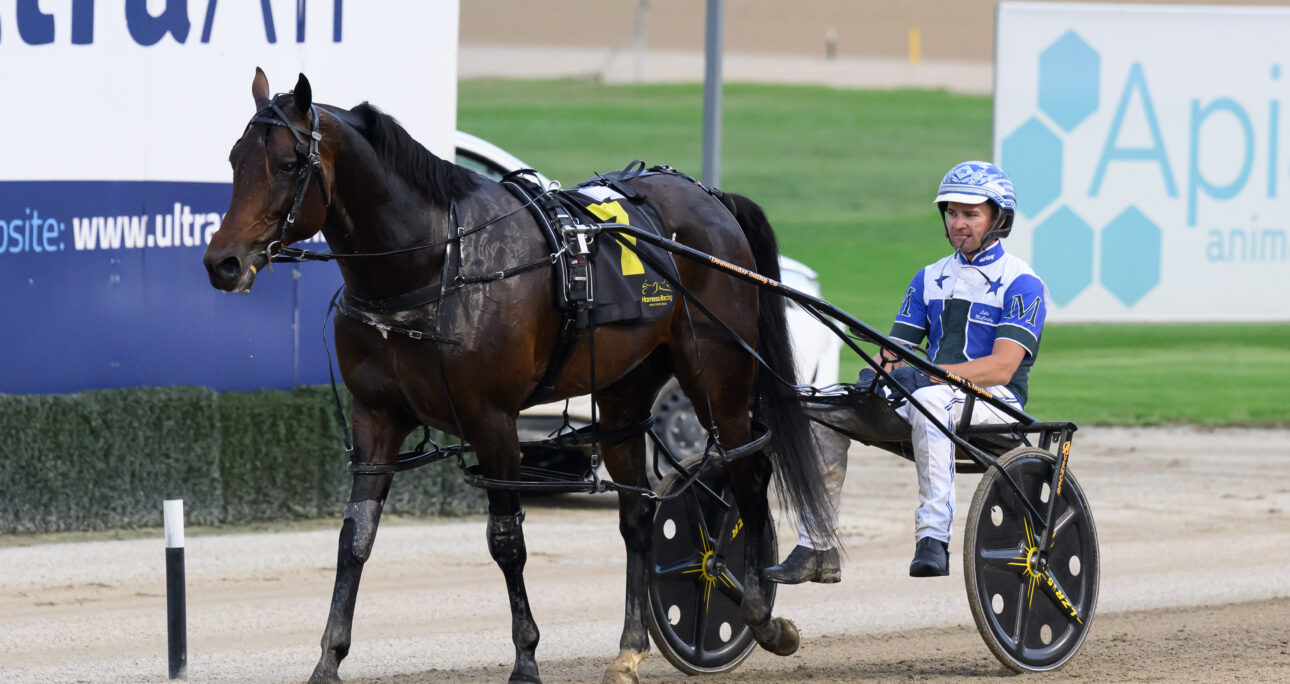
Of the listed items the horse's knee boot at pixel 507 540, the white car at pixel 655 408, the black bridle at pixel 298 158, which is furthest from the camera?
the white car at pixel 655 408

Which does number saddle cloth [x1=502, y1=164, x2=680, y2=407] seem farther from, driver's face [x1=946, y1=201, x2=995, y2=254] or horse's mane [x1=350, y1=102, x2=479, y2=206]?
Result: driver's face [x1=946, y1=201, x2=995, y2=254]

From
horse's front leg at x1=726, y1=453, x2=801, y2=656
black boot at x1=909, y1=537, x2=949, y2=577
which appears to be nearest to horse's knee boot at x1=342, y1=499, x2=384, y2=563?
horse's front leg at x1=726, y1=453, x2=801, y2=656

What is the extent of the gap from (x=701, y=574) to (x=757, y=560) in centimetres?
21

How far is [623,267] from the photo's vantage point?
19.1 ft

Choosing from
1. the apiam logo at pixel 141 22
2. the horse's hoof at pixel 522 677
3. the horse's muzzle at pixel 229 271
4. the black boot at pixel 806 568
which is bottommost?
the horse's hoof at pixel 522 677

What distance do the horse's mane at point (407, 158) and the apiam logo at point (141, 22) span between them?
13.1 ft

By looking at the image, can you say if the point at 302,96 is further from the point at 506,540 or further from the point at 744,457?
the point at 744,457

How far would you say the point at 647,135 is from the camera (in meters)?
42.3

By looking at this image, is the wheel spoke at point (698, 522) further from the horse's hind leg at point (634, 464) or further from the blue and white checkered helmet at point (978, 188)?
the blue and white checkered helmet at point (978, 188)

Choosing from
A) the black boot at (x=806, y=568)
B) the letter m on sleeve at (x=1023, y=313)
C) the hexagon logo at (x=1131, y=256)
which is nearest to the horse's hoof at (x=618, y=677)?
the black boot at (x=806, y=568)

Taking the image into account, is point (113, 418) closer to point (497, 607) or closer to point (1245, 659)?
point (497, 607)

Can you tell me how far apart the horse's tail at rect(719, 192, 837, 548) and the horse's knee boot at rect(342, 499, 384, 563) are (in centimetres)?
149

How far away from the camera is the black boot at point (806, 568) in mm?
6094

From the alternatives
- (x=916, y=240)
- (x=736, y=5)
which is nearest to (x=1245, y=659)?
(x=916, y=240)
